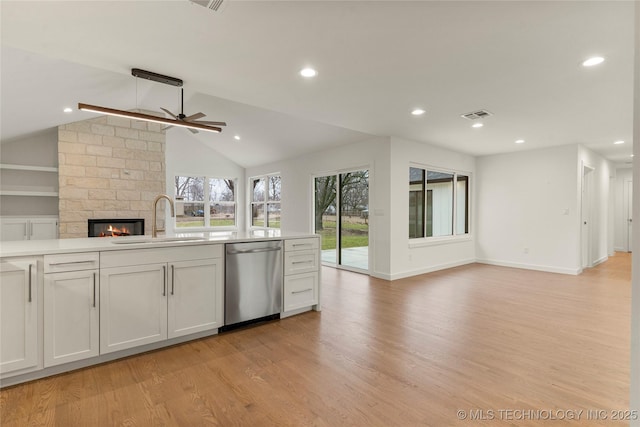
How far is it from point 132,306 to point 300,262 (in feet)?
5.54

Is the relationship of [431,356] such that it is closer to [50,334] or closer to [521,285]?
[50,334]

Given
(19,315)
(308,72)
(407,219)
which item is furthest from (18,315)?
(407,219)

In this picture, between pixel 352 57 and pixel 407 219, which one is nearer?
pixel 352 57

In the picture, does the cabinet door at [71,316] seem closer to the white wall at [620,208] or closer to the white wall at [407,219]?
the white wall at [407,219]

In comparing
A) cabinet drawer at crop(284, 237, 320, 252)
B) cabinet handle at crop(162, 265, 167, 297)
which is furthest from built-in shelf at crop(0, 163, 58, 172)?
cabinet drawer at crop(284, 237, 320, 252)

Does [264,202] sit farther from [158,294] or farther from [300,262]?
[158,294]

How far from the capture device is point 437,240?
6.28 m

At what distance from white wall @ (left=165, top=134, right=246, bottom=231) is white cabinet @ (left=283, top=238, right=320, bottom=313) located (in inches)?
213

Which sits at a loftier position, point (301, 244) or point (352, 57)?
point (352, 57)

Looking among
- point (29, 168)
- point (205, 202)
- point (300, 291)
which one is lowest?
point (300, 291)

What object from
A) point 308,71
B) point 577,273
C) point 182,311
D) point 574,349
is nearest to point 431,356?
point 574,349

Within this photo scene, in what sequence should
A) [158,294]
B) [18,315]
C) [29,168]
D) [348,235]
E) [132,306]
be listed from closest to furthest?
1. [18,315]
2. [132,306]
3. [158,294]
4. [29,168]
5. [348,235]

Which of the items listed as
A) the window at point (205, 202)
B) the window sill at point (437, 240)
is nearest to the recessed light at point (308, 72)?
the window sill at point (437, 240)

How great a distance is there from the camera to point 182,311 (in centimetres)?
272
